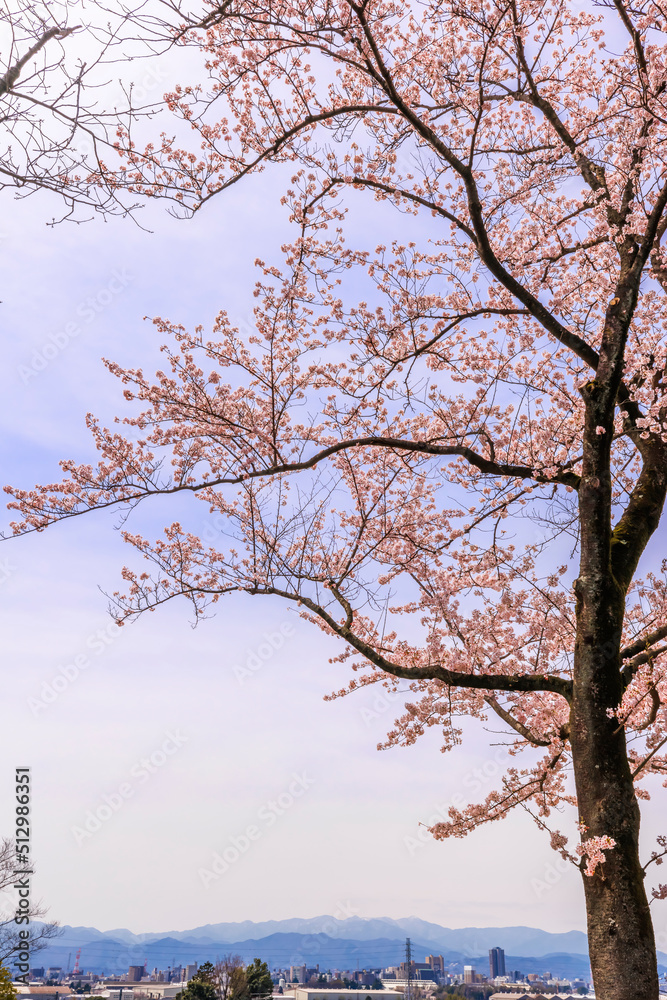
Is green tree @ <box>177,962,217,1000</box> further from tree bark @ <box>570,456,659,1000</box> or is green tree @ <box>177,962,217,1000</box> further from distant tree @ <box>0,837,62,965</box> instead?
tree bark @ <box>570,456,659,1000</box>

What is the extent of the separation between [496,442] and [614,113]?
9.30 feet

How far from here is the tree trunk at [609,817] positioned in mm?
3420

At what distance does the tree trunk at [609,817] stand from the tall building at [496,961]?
161812 mm

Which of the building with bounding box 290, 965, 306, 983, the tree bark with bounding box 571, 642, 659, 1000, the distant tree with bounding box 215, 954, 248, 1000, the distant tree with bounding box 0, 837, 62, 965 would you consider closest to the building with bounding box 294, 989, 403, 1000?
the distant tree with bounding box 215, 954, 248, 1000

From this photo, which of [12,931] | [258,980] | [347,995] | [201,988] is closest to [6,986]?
[12,931]

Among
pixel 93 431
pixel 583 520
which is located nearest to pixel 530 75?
pixel 583 520

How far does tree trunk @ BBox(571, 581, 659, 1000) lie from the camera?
342cm

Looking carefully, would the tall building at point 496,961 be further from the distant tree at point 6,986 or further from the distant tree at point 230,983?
the distant tree at point 6,986

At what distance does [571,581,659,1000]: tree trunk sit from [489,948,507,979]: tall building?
16181 centimetres

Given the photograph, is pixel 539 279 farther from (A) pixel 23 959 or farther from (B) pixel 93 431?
(A) pixel 23 959

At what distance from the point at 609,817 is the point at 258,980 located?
35694 mm

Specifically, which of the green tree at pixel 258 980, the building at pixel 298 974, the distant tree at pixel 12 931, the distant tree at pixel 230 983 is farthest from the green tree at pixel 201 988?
the building at pixel 298 974

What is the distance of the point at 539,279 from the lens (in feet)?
18.9

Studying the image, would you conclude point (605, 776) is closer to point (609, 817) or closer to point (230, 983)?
point (609, 817)
